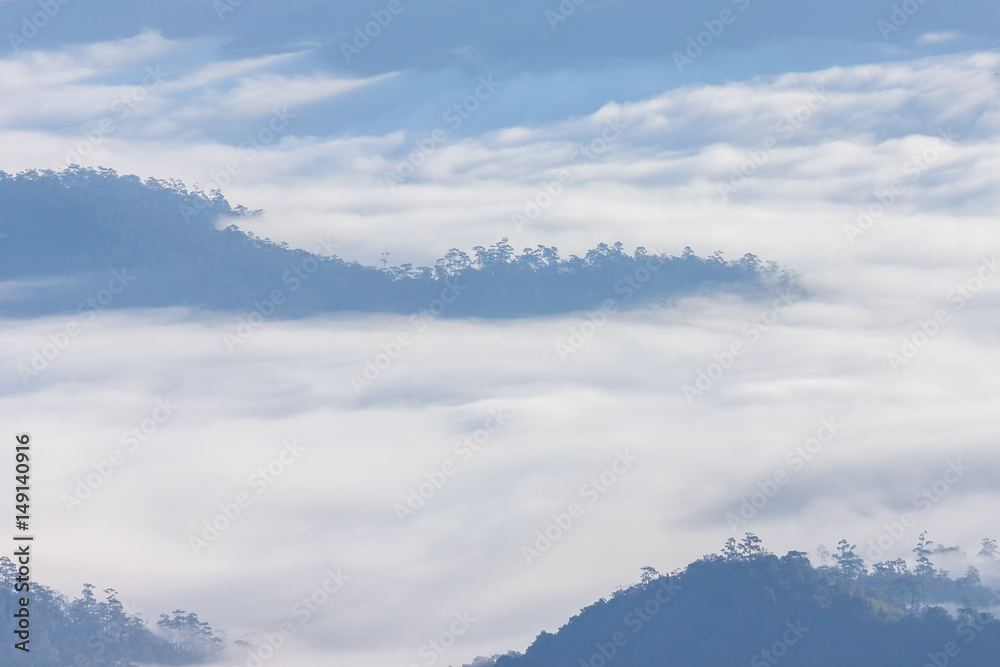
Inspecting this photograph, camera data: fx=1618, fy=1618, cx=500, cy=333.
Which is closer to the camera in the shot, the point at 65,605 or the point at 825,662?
the point at 825,662

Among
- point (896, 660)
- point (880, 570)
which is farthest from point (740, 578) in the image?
point (880, 570)

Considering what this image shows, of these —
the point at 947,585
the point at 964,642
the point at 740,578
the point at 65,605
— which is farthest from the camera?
the point at 65,605

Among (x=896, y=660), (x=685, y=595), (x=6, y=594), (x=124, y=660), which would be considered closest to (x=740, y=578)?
(x=685, y=595)

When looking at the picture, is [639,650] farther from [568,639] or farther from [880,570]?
[880,570]

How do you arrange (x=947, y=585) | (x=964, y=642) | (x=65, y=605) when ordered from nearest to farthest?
1. (x=964, y=642)
2. (x=947, y=585)
3. (x=65, y=605)

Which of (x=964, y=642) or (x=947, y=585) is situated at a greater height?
(x=947, y=585)

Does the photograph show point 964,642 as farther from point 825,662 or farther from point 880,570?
point 880,570
